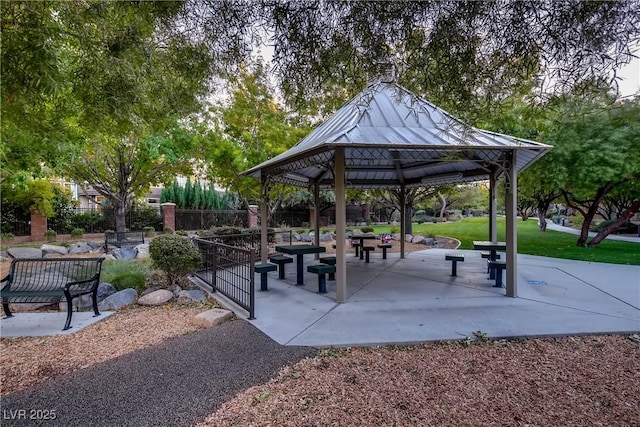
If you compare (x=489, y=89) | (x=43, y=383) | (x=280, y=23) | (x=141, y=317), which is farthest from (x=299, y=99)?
(x=141, y=317)

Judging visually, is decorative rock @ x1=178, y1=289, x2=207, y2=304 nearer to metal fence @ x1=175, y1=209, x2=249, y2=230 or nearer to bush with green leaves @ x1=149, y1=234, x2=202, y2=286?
bush with green leaves @ x1=149, y1=234, x2=202, y2=286

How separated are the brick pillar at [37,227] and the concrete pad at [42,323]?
42.1 ft

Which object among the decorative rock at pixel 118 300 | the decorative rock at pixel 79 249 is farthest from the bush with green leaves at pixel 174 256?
the decorative rock at pixel 79 249

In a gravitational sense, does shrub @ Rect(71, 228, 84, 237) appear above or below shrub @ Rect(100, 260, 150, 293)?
above

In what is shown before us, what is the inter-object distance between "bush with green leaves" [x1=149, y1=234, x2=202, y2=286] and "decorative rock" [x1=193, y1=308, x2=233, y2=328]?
189cm

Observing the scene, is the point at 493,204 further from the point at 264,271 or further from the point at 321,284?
the point at 264,271

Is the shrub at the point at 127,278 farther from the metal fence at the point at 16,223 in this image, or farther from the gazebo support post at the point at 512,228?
the metal fence at the point at 16,223

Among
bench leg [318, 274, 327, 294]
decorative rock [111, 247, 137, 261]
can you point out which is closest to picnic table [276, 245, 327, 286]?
bench leg [318, 274, 327, 294]

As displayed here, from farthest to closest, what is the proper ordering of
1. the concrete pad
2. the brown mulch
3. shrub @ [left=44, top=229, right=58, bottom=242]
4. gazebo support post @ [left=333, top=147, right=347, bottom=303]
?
shrub @ [left=44, top=229, right=58, bottom=242], gazebo support post @ [left=333, top=147, right=347, bottom=303], the concrete pad, the brown mulch

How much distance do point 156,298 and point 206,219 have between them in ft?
56.2

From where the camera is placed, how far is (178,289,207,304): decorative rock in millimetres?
5760

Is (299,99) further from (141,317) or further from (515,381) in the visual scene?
(141,317)

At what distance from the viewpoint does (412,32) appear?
264cm

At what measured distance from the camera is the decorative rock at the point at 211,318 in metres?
4.56
